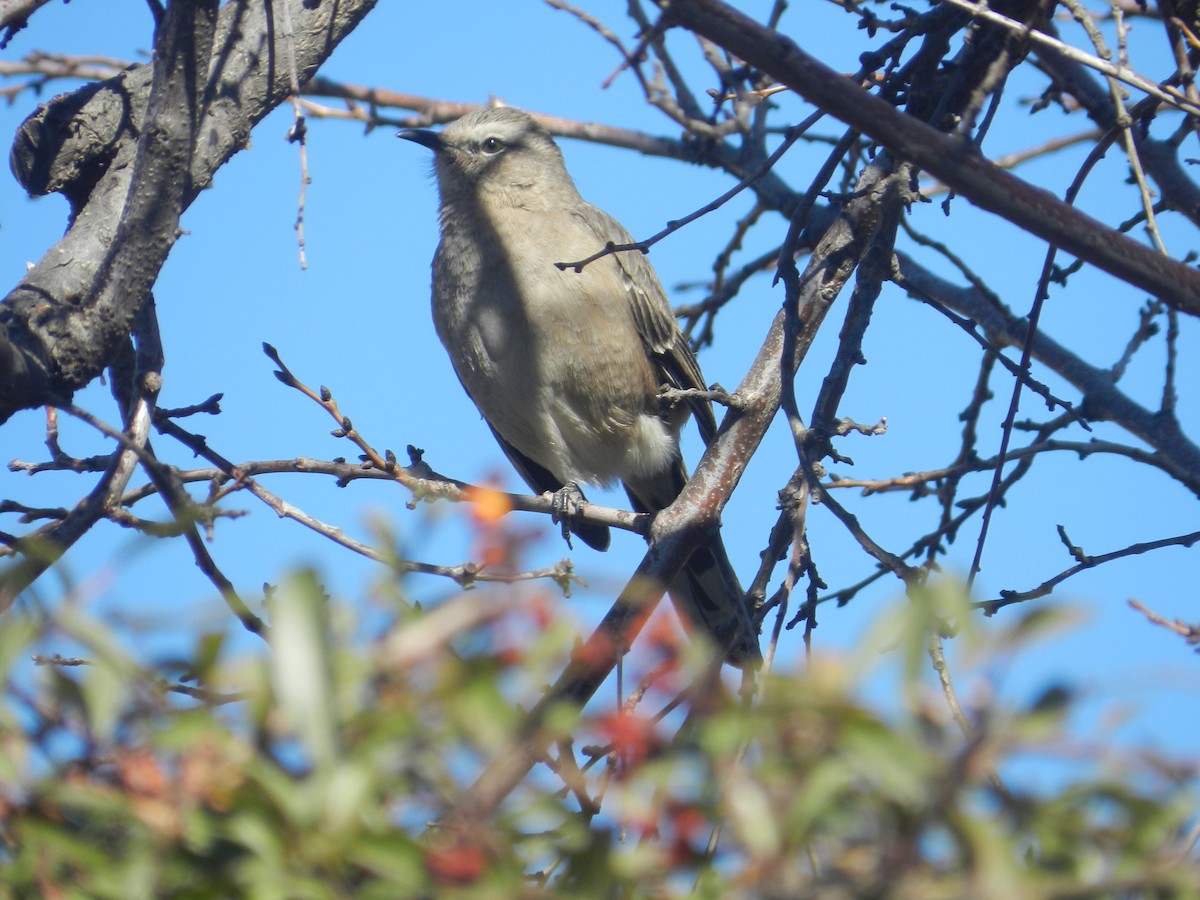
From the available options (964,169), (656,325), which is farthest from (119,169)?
(656,325)

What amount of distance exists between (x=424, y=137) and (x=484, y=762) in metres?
4.94

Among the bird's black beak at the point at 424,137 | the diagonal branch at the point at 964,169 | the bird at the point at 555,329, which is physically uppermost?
the bird's black beak at the point at 424,137

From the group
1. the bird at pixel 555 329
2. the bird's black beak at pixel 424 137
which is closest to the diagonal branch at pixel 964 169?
the bird at pixel 555 329

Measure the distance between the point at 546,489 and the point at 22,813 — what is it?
16.5 ft

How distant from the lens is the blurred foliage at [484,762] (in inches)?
39.6

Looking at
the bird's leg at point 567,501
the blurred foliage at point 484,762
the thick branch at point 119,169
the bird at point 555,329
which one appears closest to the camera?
the blurred foliage at point 484,762

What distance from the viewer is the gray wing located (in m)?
5.55

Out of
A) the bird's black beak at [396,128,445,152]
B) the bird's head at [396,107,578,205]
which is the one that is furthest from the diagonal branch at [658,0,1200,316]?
the bird's black beak at [396,128,445,152]

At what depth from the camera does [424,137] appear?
5.67 metres

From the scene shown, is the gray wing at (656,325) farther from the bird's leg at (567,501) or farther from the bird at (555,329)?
the bird's leg at (567,501)

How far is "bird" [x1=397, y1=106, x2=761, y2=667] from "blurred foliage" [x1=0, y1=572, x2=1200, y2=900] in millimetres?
3637

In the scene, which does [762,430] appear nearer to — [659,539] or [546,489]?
[659,539]

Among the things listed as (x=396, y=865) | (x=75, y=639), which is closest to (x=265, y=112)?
(x=75, y=639)

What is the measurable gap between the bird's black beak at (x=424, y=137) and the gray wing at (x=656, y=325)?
29.0 inches
